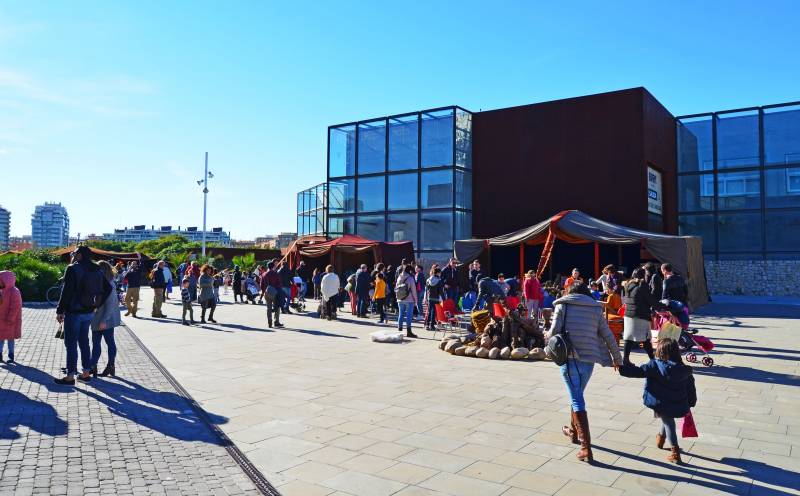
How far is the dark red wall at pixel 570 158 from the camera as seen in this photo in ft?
74.8

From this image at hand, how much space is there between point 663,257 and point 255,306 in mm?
13873

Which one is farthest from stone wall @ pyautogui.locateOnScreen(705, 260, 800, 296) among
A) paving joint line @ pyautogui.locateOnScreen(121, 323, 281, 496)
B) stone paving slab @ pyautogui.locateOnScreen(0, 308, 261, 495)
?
stone paving slab @ pyautogui.locateOnScreen(0, 308, 261, 495)

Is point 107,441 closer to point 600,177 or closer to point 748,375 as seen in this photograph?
point 748,375

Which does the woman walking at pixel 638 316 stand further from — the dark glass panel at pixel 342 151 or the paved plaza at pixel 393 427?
the dark glass panel at pixel 342 151

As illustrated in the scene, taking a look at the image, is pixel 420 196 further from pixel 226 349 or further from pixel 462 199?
pixel 226 349

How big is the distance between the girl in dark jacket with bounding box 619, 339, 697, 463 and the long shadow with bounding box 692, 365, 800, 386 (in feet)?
13.5

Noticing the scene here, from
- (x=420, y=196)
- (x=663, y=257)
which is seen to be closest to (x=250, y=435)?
(x=663, y=257)

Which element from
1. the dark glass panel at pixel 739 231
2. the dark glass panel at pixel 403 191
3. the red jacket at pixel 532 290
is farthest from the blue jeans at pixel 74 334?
the dark glass panel at pixel 739 231

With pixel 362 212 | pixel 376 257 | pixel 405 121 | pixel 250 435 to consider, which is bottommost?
pixel 250 435

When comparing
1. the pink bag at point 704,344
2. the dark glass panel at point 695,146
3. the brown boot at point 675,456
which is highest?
the dark glass panel at point 695,146

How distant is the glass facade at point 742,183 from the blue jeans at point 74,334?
81.7ft

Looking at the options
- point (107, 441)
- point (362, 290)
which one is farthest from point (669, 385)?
point (362, 290)

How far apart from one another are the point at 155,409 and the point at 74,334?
1.89 metres

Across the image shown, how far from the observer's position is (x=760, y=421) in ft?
19.4
